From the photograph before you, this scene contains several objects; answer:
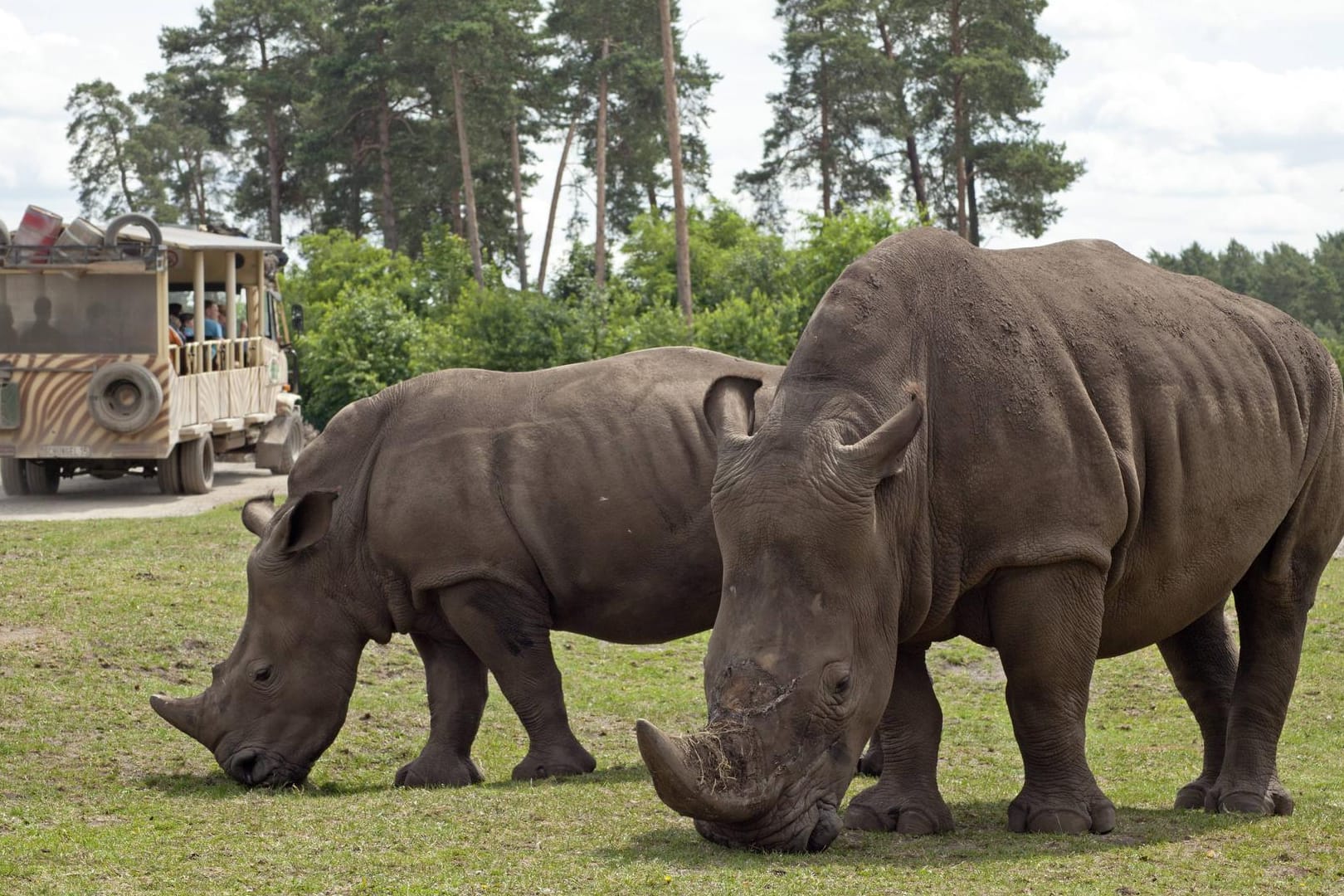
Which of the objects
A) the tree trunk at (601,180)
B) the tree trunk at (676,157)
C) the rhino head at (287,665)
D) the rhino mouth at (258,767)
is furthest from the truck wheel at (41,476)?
the tree trunk at (601,180)

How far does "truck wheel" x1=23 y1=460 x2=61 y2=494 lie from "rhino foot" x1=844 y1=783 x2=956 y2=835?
18.4 m

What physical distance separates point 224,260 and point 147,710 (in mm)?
16099

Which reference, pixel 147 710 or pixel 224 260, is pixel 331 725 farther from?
pixel 224 260

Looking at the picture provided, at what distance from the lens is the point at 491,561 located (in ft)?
28.9

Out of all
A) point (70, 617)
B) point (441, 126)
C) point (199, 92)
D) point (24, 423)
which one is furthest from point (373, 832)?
point (199, 92)

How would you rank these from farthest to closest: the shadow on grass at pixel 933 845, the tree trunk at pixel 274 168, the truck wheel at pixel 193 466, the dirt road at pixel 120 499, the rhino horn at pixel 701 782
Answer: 1. the tree trunk at pixel 274 168
2. the truck wheel at pixel 193 466
3. the dirt road at pixel 120 499
4. the shadow on grass at pixel 933 845
5. the rhino horn at pixel 701 782

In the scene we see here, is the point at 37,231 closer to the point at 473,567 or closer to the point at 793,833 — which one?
the point at 473,567

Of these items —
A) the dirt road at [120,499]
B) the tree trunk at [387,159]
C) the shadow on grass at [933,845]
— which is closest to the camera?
the shadow on grass at [933,845]

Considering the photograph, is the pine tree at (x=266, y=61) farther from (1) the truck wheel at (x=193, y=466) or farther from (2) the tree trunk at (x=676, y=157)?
(1) the truck wheel at (x=193, y=466)

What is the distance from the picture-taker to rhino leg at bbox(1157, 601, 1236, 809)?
Answer: 27.7 ft

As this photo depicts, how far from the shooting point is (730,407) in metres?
6.91

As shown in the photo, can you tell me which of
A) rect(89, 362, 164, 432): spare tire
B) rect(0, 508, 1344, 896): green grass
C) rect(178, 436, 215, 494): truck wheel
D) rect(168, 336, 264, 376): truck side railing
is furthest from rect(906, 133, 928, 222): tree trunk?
rect(0, 508, 1344, 896): green grass

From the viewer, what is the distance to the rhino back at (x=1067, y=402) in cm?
659

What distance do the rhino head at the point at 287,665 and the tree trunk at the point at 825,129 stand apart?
42.5 m
